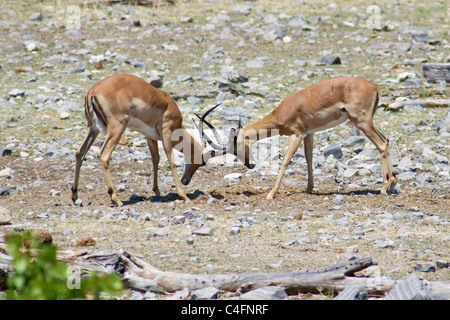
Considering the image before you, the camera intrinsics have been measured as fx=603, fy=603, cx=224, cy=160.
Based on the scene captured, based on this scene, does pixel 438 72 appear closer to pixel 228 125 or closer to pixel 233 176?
pixel 228 125

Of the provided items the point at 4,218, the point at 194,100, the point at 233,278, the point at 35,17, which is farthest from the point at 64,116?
the point at 233,278

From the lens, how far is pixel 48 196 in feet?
28.7

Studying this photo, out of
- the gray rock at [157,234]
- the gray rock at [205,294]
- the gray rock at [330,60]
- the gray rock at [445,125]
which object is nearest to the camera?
the gray rock at [205,294]

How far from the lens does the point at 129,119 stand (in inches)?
341

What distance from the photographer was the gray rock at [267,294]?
450 cm

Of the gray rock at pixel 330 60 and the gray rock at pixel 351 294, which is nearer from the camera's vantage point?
the gray rock at pixel 351 294

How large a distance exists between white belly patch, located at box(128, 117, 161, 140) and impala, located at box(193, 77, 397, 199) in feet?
2.39

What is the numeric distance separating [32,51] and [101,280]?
15.7 meters

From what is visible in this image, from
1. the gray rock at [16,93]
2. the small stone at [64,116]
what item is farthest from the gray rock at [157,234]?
the gray rock at [16,93]

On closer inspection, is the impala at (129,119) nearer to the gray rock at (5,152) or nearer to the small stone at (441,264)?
the gray rock at (5,152)

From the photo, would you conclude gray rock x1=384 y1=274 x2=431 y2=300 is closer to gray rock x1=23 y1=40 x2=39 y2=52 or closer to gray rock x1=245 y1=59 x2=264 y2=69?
gray rock x1=245 y1=59 x2=264 y2=69

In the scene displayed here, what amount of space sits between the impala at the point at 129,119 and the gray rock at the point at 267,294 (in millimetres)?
4097

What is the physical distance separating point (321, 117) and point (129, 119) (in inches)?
117

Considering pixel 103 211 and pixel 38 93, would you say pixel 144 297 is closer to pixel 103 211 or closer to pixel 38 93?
pixel 103 211
